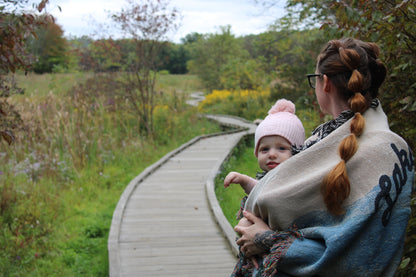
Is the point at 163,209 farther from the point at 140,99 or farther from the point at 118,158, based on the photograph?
the point at 140,99

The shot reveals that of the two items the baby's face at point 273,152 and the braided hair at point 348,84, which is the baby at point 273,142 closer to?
the baby's face at point 273,152

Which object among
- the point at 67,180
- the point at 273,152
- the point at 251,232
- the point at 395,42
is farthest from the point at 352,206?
the point at 67,180

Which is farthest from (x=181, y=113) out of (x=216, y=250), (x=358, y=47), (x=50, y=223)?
(x=358, y=47)

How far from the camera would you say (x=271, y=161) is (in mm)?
2074

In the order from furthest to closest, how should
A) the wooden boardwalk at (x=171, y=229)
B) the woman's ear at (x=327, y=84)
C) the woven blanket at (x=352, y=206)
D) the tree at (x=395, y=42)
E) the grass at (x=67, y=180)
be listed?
the grass at (x=67, y=180) < the wooden boardwalk at (x=171, y=229) < the tree at (x=395, y=42) < the woman's ear at (x=327, y=84) < the woven blanket at (x=352, y=206)

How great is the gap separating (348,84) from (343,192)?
39 centimetres

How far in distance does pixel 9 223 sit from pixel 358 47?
19.5ft

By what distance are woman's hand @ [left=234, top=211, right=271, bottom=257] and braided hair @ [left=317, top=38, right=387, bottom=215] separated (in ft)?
0.99

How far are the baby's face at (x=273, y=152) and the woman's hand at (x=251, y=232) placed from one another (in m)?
0.44

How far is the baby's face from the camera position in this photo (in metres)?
2.07

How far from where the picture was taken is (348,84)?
1.48 m

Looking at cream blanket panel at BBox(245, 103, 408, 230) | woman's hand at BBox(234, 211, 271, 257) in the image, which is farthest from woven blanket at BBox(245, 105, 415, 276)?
woman's hand at BBox(234, 211, 271, 257)

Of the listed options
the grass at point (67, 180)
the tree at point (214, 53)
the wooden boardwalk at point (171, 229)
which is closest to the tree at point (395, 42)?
the wooden boardwalk at point (171, 229)

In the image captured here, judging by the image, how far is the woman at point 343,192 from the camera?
135cm
